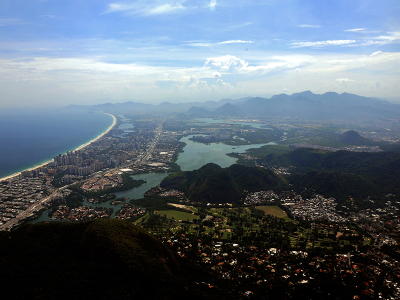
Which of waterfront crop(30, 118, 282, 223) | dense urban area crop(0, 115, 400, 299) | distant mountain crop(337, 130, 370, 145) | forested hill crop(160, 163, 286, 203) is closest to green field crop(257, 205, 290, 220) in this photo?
dense urban area crop(0, 115, 400, 299)

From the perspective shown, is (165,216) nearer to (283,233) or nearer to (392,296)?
(283,233)

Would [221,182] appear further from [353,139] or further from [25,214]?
[353,139]

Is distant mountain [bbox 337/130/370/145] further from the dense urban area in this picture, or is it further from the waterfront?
the dense urban area

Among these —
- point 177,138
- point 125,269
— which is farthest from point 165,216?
point 177,138

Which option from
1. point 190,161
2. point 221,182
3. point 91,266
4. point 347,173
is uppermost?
point 91,266

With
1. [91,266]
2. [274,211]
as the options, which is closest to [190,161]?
[274,211]
